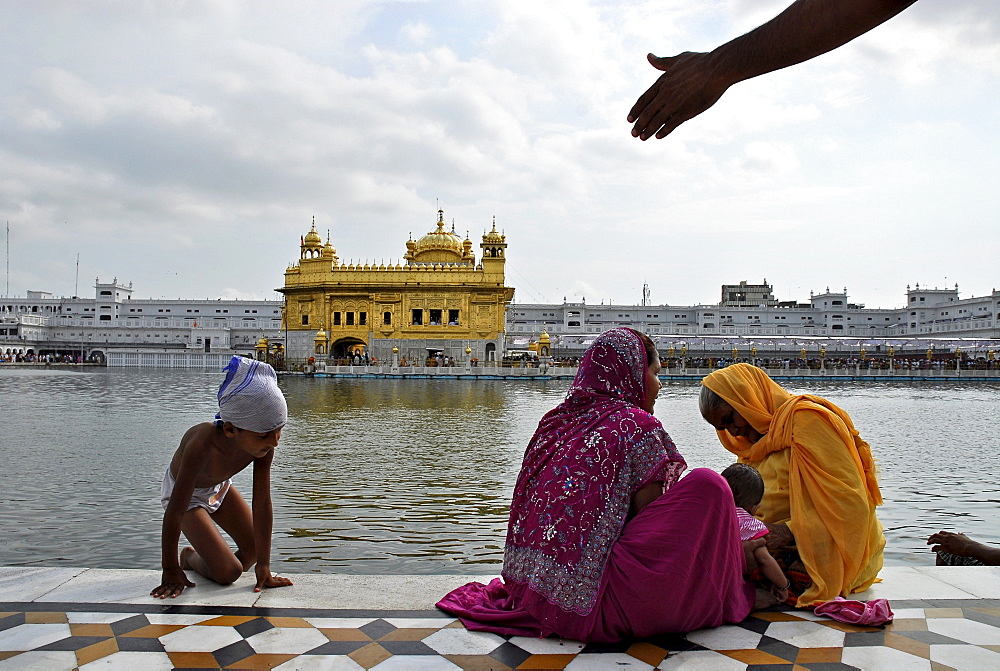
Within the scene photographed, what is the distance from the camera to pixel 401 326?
139ft

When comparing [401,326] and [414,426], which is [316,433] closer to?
[414,426]

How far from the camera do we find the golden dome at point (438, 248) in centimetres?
4544

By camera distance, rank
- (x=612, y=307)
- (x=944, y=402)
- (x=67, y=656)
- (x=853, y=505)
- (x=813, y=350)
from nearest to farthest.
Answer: (x=67, y=656)
(x=853, y=505)
(x=944, y=402)
(x=813, y=350)
(x=612, y=307)

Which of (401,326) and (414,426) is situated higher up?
(401,326)

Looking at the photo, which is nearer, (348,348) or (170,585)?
(170,585)

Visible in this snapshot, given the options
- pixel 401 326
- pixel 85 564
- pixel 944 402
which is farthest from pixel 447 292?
pixel 85 564

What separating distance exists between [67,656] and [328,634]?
83cm

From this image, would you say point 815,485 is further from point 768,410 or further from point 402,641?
point 402,641

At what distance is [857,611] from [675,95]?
6.80ft

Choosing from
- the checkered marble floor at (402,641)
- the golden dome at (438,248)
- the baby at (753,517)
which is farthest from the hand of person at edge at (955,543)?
the golden dome at (438,248)

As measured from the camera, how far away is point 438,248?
45.4m

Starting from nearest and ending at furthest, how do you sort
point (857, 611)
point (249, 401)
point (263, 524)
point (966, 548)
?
point (857, 611) → point (249, 401) → point (263, 524) → point (966, 548)

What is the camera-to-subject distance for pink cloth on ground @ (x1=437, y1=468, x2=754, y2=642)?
257cm

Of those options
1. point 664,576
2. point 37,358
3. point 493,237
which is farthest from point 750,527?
point 37,358
